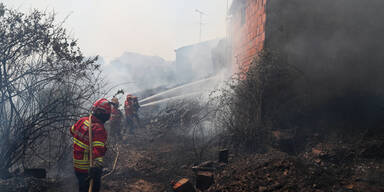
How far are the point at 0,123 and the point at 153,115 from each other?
7.15 meters

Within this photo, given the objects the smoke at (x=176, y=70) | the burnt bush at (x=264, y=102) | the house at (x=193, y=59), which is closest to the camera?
the burnt bush at (x=264, y=102)

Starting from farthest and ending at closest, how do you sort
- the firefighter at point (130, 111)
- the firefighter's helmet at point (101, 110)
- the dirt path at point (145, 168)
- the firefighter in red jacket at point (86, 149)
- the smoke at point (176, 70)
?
the smoke at point (176, 70)
the firefighter at point (130, 111)
the dirt path at point (145, 168)
the firefighter's helmet at point (101, 110)
the firefighter in red jacket at point (86, 149)

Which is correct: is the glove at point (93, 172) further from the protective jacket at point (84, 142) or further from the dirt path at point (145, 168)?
the dirt path at point (145, 168)

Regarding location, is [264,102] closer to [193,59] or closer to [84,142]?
[84,142]

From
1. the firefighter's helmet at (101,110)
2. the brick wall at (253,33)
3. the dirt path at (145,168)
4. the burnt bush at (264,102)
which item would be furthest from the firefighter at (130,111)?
the firefighter's helmet at (101,110)

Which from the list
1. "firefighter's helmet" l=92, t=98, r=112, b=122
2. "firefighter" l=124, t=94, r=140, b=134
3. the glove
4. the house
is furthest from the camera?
the house

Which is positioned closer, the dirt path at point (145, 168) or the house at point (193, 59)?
the dirt path at point (145, 168)

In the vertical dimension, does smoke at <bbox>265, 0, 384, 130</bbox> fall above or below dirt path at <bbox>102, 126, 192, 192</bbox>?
above

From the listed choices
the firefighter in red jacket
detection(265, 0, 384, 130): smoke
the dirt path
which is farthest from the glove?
detection(265, 0, 384, 130): smoke

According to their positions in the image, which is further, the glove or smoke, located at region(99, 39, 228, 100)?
smoke, located at region(99, 39, 228, 100)

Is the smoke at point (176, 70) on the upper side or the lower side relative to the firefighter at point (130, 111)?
upper

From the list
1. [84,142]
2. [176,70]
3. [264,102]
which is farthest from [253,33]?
[176,70]

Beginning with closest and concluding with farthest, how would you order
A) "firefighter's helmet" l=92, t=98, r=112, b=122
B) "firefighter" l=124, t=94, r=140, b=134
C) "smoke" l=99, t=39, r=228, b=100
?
1. "firefighter's helmet" l=92, t=98, r=112, b=122
2. "firefighter" l=124, t=94, r=140, b=134
3. "smoke" l=99, t=39, r=228, b=100

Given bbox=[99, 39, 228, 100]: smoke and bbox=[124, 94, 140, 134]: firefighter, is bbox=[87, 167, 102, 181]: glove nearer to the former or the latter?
bbox=[124, 94, 140, 134]: firefighter
